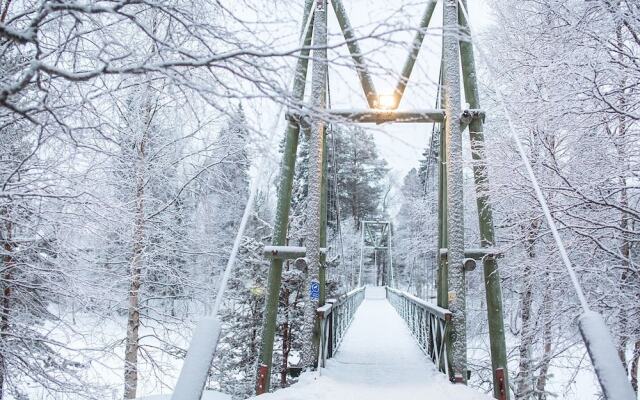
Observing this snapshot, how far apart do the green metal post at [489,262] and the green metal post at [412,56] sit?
50 centimetres

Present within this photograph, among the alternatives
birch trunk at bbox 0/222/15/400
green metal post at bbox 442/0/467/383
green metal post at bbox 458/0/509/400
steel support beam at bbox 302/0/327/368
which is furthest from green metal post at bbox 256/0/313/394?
birch trunk at bbox 0/222/15/400

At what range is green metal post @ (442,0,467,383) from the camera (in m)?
4.58

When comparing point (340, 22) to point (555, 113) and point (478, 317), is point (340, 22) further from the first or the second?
point (478, 317)

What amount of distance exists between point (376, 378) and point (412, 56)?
390 cm

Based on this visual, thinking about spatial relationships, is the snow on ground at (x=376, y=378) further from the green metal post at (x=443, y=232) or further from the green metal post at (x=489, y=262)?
the green metal post at (x=443, y=232)

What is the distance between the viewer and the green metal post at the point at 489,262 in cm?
437

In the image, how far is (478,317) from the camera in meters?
9.81

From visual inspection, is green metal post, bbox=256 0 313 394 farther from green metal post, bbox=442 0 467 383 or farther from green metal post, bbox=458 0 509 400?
green metal post, bbox=458 0 509 400

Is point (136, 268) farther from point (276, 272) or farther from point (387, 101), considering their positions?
point (387, 101)

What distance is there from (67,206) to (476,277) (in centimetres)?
859

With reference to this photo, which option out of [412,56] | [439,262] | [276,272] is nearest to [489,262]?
[439,262]

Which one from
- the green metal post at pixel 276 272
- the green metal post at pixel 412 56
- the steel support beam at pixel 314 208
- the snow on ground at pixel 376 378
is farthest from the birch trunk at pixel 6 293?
the green metal post at pixel 412 56

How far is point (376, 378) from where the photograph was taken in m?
4.84

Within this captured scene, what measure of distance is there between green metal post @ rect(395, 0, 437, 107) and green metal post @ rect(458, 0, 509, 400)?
502mm
